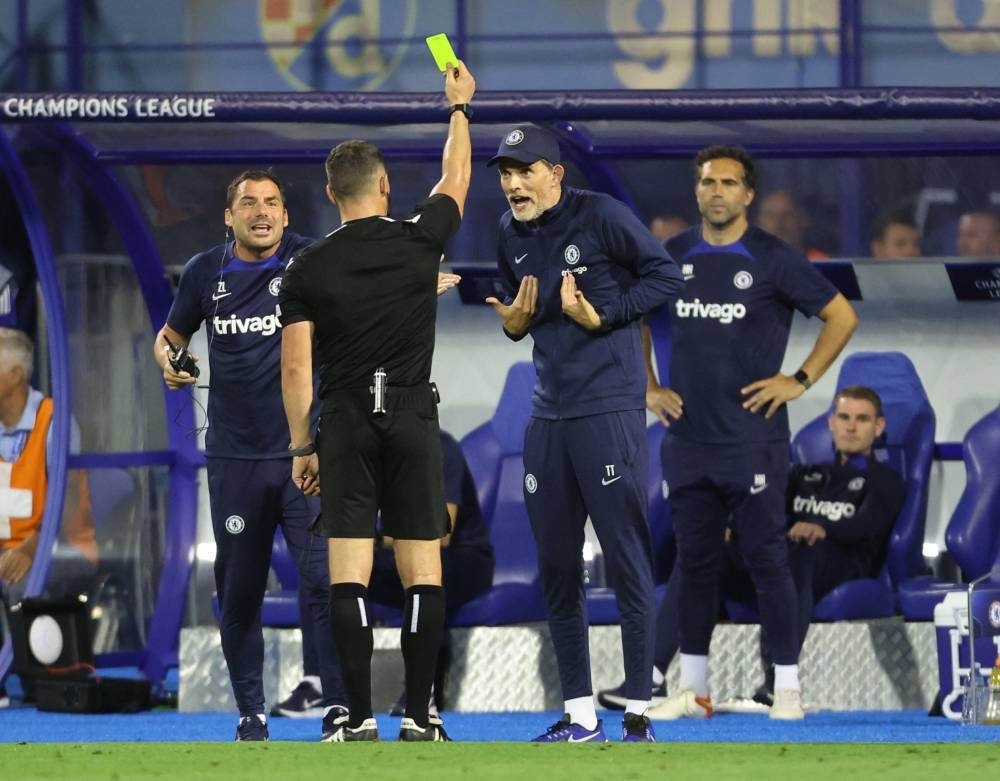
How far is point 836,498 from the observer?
28.4ft

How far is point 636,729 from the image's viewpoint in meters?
6.33

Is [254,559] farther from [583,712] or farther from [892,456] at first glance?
[892,456]

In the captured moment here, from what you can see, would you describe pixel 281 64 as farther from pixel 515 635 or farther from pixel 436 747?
pixel 436 747

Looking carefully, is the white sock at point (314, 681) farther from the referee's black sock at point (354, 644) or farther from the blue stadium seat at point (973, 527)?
the referee's black sock at point (354, 644)

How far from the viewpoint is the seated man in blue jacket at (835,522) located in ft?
27.6

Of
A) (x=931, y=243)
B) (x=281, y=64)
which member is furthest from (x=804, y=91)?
(x=281, y=64)

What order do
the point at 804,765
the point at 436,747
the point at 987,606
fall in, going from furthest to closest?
the point at 987,606 → the point at 436,747 → the point at 804,765

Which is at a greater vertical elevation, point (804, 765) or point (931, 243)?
point (931, 243)

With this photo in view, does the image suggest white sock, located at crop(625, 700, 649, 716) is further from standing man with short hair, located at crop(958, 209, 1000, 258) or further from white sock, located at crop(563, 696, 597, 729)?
standing man with short hair, located at crop(958, 209, 1000, 258)

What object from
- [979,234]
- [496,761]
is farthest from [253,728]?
[979,234]

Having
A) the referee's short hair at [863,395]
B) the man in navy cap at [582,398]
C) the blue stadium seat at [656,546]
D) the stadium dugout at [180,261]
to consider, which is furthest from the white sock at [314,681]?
the referee's short hair at [863,395]

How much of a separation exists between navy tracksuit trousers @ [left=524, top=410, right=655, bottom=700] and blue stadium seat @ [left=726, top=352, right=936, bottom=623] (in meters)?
2.24

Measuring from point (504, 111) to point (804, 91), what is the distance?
1149 mm

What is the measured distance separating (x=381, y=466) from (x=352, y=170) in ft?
2.78
